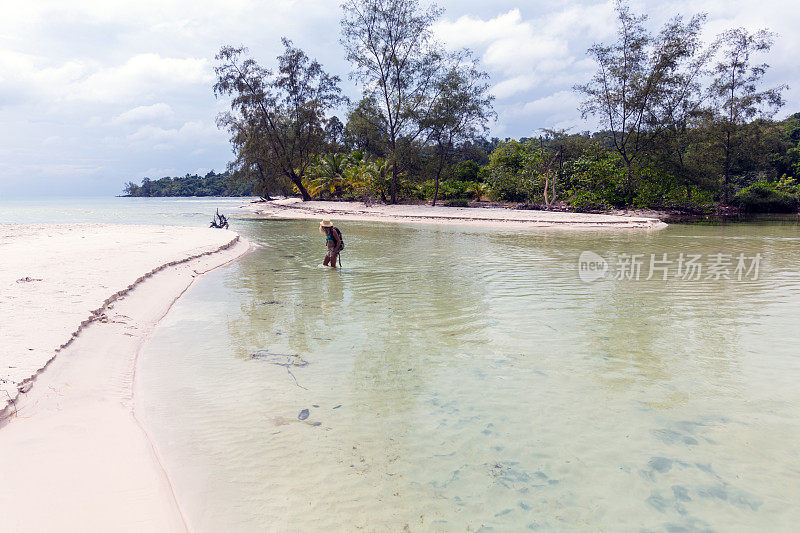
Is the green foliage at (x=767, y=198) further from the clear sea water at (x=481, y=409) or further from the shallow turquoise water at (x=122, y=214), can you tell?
the shallow turquoise water at (x=122, y=214)

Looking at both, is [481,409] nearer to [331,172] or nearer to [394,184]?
[394,184]

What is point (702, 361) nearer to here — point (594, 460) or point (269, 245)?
point (594, 460)

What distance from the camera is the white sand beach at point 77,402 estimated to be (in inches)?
113

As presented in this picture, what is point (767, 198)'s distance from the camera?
35.0 meters

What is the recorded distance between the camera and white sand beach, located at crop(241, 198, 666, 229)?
89.0 ft

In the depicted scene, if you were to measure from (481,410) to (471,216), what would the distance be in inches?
1113

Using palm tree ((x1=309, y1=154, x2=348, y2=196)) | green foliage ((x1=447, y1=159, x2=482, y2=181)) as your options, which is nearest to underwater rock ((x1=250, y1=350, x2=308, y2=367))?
green foliage ((x1=447, y1=159, x2=482, y2=181))

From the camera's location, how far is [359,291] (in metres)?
9.55

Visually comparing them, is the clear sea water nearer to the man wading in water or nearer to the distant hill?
the man wading in water

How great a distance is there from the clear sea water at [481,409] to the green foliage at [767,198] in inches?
1288

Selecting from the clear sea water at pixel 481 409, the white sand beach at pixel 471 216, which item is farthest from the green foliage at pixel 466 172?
the clear sea water at pixel 481 409

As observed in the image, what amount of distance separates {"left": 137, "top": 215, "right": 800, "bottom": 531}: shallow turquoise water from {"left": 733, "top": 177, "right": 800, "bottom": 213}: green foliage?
3304 centimetres

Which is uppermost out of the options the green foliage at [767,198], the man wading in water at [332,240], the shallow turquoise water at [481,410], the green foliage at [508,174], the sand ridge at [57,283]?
the green foliage at [508,174]

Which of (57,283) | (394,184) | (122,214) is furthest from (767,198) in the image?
(122,214)
